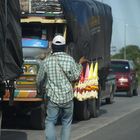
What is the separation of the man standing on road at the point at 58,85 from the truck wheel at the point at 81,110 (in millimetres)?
7757

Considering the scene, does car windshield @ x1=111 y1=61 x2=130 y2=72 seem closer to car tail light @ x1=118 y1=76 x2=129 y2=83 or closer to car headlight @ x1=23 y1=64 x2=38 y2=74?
car tail light @ x1=118 y1=76 x2=129 y2=83

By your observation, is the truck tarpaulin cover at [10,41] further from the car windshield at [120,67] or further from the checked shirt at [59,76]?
the car windshield at [120,67]

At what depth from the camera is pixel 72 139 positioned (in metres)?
13.9

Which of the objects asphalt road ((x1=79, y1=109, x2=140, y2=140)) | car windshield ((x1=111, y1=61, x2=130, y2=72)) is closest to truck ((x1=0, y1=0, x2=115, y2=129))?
asphalt road ((x1=79, y1=109, x2=140, y2=140))

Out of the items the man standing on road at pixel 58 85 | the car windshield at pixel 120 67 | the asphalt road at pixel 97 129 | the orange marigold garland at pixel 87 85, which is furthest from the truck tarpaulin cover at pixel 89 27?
the car windshield at pixel 120 67

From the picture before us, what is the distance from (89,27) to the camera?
1866cm

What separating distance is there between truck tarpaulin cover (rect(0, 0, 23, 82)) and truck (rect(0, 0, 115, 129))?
2.05 metres

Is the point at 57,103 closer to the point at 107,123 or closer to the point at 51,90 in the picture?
the point at 51,90

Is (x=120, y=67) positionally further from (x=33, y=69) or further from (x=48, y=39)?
(x=33, y=69)

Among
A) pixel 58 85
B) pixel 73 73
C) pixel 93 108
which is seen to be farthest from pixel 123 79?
pixel 58 85

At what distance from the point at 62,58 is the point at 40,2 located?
727cm

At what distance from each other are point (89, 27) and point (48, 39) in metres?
2.15

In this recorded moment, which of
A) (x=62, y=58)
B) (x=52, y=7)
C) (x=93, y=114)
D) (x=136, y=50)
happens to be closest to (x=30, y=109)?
(x=52, y=7)

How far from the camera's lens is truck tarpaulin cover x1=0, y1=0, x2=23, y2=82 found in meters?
10.9
